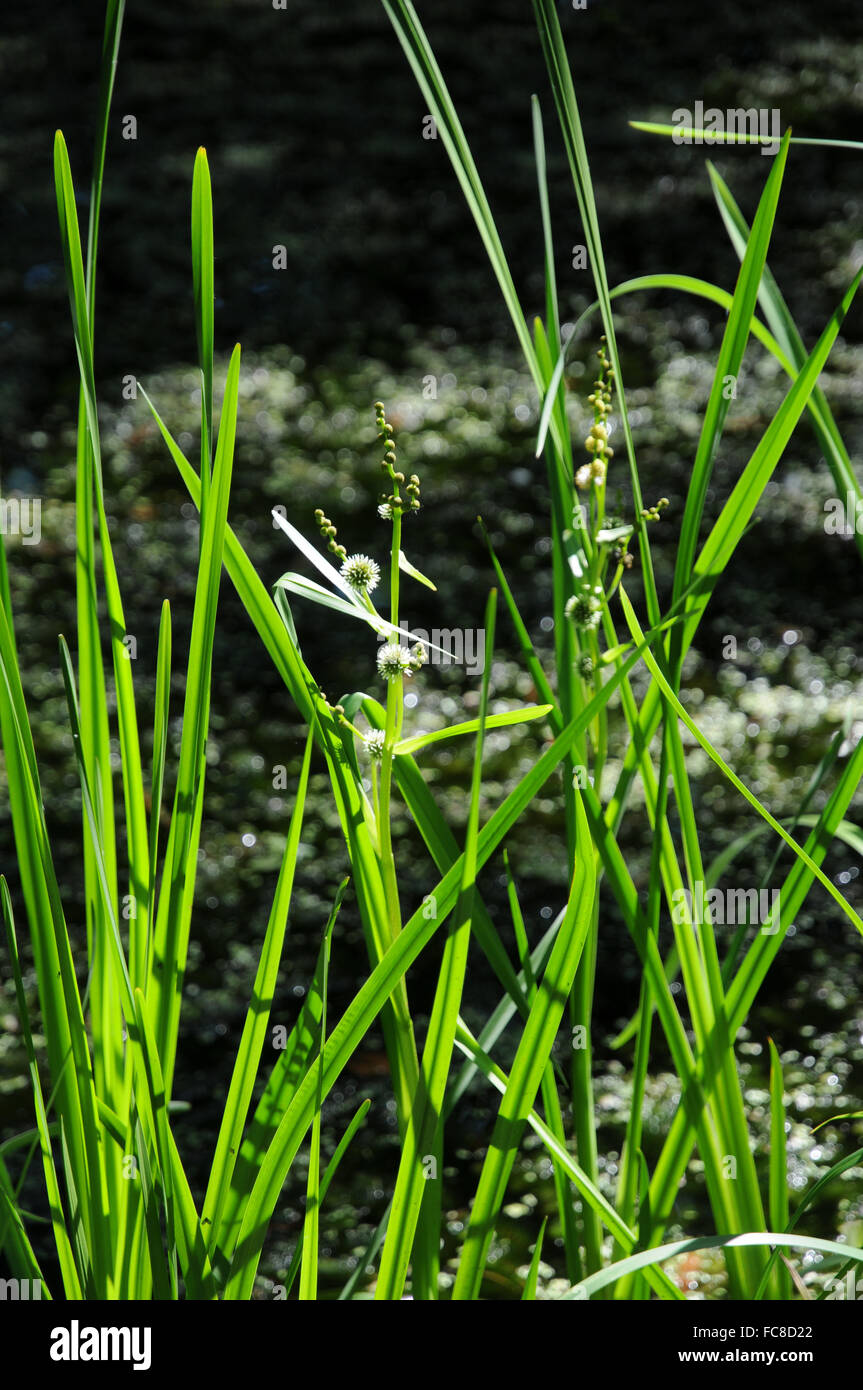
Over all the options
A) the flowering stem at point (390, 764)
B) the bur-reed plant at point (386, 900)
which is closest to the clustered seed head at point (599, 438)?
the bur-reed plant at point (386, 900)

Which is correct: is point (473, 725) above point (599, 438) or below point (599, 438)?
below

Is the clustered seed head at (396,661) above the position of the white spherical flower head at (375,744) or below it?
above

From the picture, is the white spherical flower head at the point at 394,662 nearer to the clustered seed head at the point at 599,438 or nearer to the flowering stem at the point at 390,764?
the flowering stem at the point at 390,764

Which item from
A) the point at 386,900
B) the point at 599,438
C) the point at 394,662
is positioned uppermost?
the point at 599,438

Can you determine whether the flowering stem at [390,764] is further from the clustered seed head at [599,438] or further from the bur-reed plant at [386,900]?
the clustered seed head at [599,438]

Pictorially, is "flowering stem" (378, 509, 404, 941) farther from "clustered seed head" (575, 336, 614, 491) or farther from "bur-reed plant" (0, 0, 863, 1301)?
"clustered seed head" (575, 336, 614, 491)

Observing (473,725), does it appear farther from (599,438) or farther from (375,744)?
(599,438)

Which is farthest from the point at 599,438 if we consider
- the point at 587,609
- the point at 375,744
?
the point at 375,744
